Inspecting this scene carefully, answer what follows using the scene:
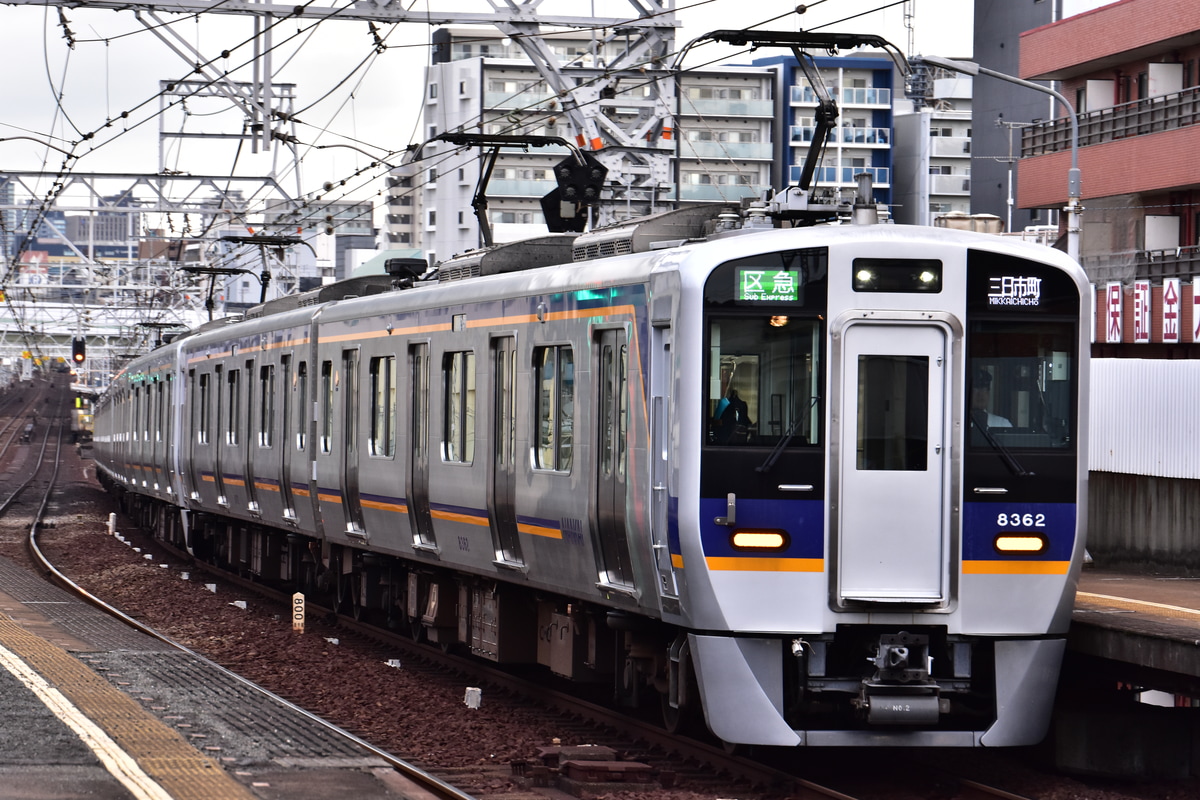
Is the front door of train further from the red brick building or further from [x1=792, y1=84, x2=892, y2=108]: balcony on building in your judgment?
[x1=792, y1=84, x2=892, y2=108]: balcony on building

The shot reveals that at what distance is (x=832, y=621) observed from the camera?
866 centimetres

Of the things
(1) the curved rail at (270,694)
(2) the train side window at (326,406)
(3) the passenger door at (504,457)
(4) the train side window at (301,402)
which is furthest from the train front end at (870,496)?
(4) the train side window at (301,402)

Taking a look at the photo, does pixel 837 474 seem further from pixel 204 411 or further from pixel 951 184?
pixel 951 184

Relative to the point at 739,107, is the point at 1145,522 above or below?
below

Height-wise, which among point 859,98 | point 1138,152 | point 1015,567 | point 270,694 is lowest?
point 270,694

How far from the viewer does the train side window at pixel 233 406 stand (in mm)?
20266

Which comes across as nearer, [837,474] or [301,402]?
[837,474]

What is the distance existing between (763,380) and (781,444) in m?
0.34

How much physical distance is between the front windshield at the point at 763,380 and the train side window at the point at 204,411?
14.3m

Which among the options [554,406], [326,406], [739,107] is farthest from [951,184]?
[554,406]

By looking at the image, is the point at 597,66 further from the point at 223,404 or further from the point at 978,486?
the point at 978,486

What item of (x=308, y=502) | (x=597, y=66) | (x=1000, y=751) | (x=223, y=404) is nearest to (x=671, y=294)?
(x=1000, y=751)

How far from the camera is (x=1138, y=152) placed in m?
27.6

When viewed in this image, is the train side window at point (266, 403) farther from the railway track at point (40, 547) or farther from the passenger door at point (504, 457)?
the passenger door at point (504, 457)
